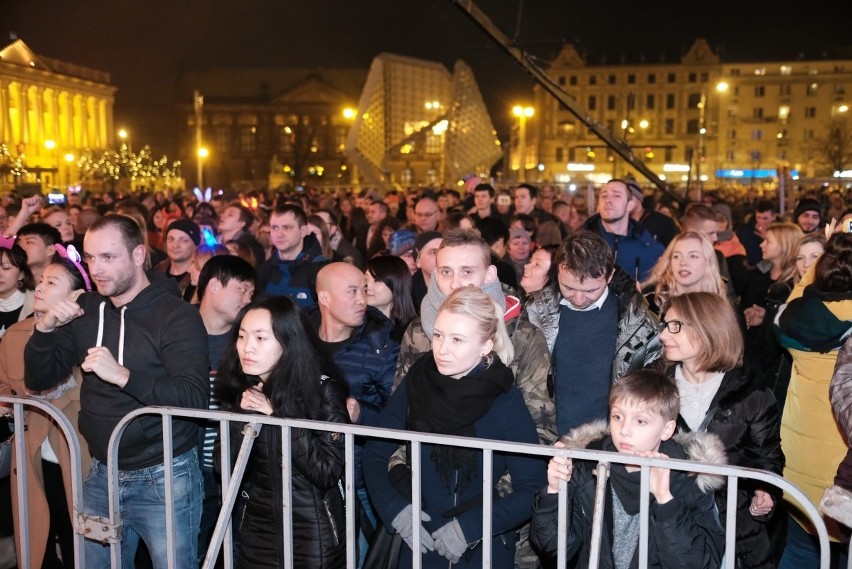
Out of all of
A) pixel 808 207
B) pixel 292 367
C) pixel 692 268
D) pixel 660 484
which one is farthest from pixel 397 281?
pixel 808 207

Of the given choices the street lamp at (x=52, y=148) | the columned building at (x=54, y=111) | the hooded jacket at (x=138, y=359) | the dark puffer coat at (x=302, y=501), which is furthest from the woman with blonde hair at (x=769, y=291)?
the street lamp at (x=52, y=148)

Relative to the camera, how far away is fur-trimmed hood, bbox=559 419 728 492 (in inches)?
123

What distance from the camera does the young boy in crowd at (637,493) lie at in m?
3.07

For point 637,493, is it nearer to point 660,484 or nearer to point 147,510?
point 660,484

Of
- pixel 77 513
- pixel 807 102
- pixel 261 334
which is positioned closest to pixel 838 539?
pixel 261 334

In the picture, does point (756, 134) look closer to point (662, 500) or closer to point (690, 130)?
point (690, 130)

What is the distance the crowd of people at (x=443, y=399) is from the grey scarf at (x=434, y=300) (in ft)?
0.04

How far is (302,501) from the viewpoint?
3797 millimetres

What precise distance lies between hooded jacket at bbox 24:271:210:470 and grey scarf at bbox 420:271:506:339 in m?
1.12

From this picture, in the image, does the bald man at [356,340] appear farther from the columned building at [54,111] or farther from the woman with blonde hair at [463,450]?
the columned building at [54,111]

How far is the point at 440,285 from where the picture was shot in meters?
4.14

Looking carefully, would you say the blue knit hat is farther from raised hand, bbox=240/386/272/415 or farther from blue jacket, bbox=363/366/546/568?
blue jacket, bbox=363/366/546/568

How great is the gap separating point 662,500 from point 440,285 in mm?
1579

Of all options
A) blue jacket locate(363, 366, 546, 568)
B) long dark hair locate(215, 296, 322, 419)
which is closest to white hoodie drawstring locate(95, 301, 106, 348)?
long dark hair locate(215, 296, 322, 419)
